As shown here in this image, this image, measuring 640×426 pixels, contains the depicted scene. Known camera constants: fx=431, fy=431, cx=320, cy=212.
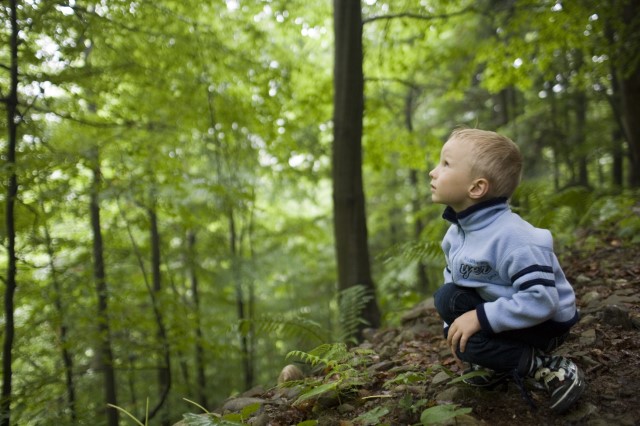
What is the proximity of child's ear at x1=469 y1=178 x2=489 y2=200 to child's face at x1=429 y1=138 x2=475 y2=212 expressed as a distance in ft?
0.05

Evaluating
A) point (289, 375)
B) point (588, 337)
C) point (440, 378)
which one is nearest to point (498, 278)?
point (440, 378)

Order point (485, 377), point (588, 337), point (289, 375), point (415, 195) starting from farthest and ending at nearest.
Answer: point (415, 195) → point (289, 375) → point (588, 337) → point (485, 377)

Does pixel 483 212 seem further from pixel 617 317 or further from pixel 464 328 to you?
pixel 617 317

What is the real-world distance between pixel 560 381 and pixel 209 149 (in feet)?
22.5

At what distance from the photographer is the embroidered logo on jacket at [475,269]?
1.93 m

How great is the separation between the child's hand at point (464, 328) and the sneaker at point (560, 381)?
396mm

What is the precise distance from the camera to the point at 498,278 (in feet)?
6.31

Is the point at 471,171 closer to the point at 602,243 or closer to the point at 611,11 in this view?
the point at 602,243

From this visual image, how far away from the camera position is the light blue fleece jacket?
176cm

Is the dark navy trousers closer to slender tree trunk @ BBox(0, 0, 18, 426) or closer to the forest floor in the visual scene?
the forest floor

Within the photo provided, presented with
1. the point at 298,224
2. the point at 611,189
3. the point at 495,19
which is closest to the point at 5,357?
the point at 298,224

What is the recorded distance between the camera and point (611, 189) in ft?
21.4

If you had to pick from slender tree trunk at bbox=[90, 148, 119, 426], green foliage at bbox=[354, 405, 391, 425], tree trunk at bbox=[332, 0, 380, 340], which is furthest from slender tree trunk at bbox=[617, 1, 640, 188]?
slender tree trunk at bbox=[90, 148, 119, 426]

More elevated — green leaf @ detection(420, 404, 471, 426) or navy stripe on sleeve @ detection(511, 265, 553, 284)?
navy stripe on sleeve @ detection(511, 265, 553, 284)
